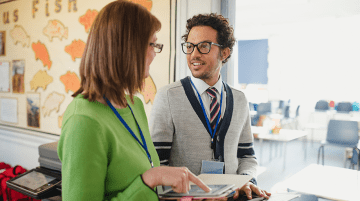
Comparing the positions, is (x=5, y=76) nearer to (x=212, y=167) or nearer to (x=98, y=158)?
(x=212, y=167)

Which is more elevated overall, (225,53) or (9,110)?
(225,53)

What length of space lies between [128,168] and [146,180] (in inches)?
2.8

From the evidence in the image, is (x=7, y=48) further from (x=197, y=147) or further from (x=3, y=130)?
(x=197, y=147)

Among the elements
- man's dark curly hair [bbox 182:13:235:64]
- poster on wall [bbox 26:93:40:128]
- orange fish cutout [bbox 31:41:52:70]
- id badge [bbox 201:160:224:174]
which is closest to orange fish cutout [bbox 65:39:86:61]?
orange fish cutout [bbox 31:41:52:70]

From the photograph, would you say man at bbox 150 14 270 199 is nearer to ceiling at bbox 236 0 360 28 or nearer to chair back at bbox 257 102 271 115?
ceiling at bbox 236 0 360 28

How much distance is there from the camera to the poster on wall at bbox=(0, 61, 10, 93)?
3.65 meters

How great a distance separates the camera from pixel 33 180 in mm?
1816

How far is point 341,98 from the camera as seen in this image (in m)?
6.27

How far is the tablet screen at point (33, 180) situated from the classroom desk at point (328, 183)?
175cm

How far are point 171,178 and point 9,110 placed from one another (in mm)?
3856

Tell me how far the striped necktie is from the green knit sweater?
65cm

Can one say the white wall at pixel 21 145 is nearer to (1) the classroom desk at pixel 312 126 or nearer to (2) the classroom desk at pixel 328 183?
(2) the classroom desk at pixel 328 183

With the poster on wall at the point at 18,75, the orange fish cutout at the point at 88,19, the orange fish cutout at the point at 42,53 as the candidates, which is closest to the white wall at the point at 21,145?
the poster on wall at the point at 18,75

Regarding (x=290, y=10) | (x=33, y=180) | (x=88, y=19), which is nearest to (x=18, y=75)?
(x=88, y=19)
